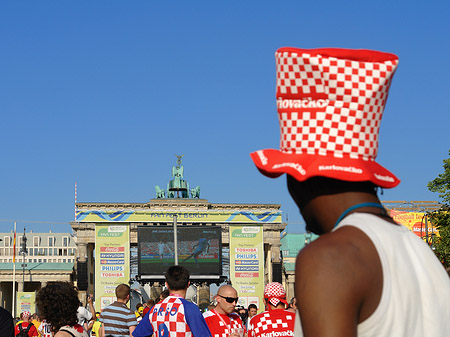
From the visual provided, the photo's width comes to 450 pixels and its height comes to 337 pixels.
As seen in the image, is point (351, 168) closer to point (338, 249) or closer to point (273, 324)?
point (338, 249)

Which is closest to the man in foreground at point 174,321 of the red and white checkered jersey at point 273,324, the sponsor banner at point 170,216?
the red and white checkered jersey at point 273,324

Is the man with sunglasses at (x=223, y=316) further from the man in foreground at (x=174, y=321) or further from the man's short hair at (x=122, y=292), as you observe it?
the man in foreground at (x=174, y=321)

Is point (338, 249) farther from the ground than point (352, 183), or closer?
closer

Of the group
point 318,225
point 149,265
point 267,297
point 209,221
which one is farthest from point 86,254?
point 318,225

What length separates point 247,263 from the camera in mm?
66188

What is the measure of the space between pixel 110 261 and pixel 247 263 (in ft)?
36.4

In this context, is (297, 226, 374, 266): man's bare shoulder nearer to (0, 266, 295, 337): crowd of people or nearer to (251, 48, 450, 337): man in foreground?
(251, 48, 450, 337): man in foreground

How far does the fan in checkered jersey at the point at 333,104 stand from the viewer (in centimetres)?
248

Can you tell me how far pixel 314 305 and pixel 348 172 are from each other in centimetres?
48

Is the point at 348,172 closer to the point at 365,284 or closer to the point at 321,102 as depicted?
the point at 321,102

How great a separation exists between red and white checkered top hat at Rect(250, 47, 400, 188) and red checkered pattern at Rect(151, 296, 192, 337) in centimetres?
567

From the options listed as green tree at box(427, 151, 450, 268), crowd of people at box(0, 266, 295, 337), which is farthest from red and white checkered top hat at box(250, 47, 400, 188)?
green tree at box(427, 151, 450, 268)

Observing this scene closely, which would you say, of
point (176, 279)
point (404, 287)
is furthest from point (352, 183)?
point (176, 279)

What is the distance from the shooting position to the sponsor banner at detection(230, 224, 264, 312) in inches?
2566
